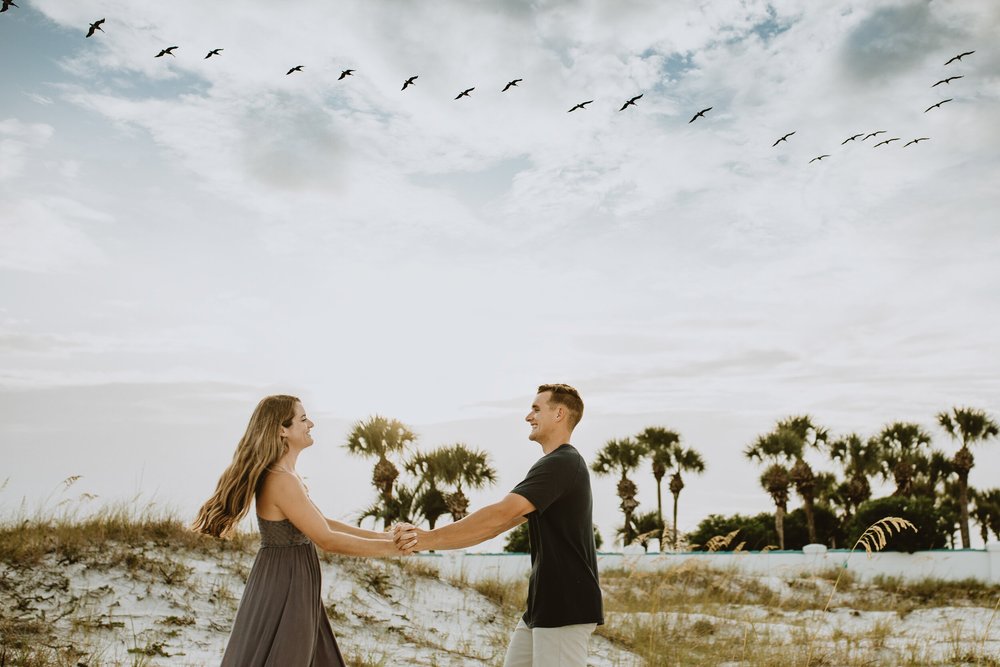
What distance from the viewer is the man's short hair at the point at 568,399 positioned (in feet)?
14.8

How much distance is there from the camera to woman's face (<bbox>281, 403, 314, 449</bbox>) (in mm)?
4199

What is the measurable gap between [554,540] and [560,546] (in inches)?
1.7

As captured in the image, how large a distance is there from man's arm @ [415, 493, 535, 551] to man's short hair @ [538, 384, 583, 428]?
2.00 feet

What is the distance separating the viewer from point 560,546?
412 cm

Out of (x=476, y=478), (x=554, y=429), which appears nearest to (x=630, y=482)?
(x=476, y=478)

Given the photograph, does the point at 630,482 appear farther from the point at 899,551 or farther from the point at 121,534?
the point at 121,534

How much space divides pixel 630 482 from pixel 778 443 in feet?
24.6

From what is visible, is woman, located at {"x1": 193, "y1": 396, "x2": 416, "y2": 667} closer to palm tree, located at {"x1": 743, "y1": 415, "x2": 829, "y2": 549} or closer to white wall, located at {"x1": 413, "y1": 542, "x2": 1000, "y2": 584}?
white wall, located at {"x1": 413, "y1": 542, "x2": 1000, "y2": 584}

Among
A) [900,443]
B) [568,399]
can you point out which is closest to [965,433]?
[900,443]

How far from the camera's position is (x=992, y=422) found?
37.7m

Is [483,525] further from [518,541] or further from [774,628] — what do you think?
[518,541]

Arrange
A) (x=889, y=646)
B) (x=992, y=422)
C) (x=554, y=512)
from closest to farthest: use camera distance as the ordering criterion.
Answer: (x=554, y=512) → (x=889, y=646) → (x=992, y=422)

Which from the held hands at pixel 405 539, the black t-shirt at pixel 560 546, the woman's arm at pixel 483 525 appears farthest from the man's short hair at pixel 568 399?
the held hands at pixel 405 539

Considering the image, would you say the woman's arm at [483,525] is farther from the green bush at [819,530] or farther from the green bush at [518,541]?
the green bush at [819,530]
